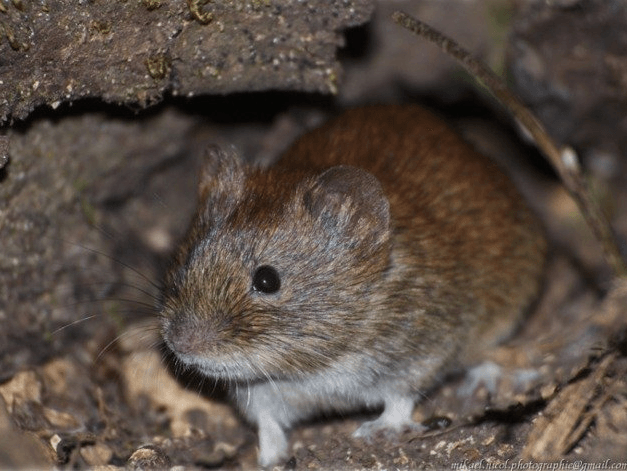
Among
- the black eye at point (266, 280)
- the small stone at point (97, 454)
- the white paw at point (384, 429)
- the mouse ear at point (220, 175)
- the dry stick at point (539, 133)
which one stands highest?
the dry stick at point (539, 133)

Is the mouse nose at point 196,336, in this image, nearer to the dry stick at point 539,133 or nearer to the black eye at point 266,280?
the black eye at point 266,280

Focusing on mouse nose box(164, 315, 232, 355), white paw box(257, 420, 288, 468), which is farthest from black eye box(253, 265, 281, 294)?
white paw box(257, 420, 288, 468)

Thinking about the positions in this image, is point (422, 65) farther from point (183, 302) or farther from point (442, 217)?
point (183, 302)

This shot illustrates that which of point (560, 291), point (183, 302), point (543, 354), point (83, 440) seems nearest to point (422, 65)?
point (560, 291)

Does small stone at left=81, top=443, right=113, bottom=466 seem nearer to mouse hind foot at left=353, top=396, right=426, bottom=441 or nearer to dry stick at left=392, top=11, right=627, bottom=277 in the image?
mouse hind foot at left=353, top=396, right=426, bottom=441

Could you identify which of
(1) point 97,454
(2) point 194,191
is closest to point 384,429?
(1) point 97,454

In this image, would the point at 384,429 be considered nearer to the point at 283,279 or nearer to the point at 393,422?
the point at 393,422

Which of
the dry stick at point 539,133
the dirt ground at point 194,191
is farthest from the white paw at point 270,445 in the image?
the dry stick at point 539,133
